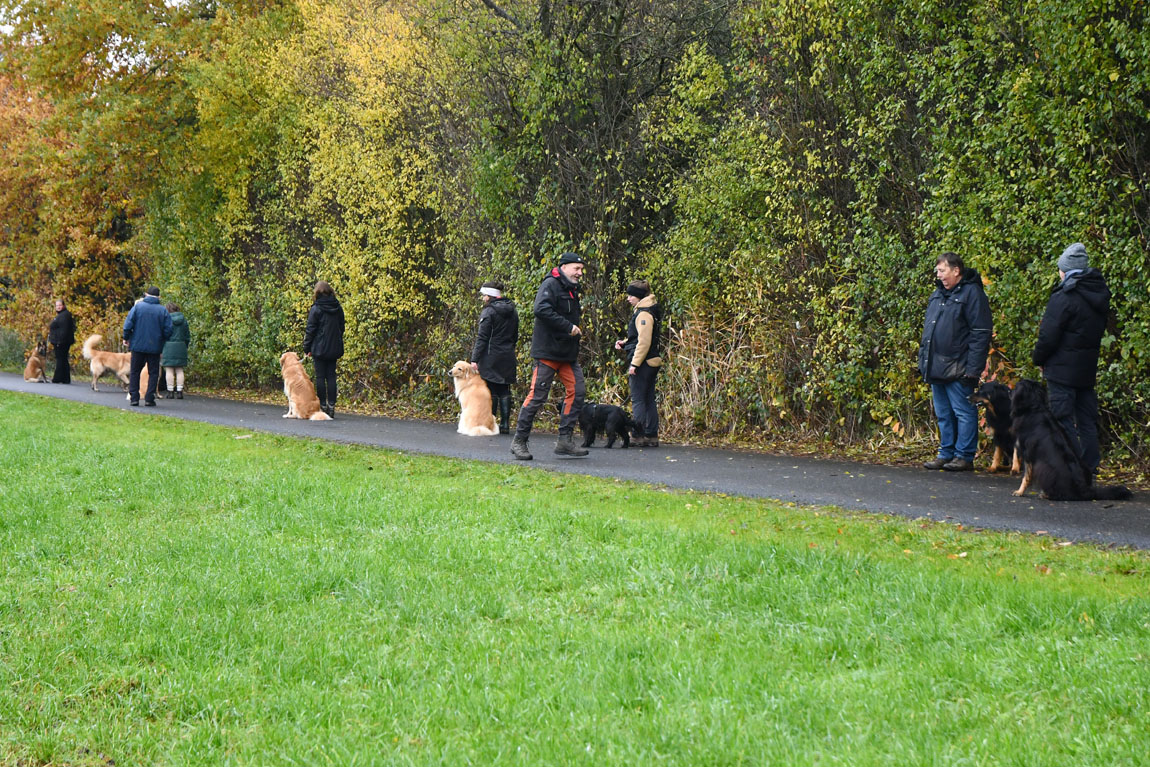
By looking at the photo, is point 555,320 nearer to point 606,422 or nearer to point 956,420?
point 606,422

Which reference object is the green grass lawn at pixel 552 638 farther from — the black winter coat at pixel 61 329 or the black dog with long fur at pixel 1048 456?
the black winter coat at pixel 61 329

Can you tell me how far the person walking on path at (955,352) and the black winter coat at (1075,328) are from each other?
0.95 meters

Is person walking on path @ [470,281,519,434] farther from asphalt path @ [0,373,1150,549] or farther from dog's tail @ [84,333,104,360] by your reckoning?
dog's tail @ [84,333,104,360]

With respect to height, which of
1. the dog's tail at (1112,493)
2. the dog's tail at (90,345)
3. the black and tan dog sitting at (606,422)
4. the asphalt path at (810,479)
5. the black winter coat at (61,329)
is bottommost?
the asphalt path at (810,479)

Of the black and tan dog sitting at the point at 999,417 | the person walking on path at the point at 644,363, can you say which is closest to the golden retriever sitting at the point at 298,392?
the person walking on path at the point at 644,363

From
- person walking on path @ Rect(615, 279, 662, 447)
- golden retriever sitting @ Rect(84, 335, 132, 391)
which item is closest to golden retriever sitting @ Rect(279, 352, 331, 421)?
person walking on path @ Rect(615, 279, 662, 447)

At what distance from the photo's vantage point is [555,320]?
435 inches

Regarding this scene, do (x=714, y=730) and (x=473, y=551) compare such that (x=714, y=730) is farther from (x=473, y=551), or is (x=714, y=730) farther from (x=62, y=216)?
(x=62, y=216)

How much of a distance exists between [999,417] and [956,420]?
3.09 feet

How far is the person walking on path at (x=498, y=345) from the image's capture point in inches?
560

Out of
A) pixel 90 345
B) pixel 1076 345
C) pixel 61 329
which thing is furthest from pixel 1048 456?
pixel 61 329

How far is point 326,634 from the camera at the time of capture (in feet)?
15.5

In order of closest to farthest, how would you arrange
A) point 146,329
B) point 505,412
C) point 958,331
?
point 958,331, point 505,412, point 146,329

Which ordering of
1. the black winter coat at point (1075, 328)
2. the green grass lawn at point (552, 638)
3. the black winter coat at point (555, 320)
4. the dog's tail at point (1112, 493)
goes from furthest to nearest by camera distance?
1. the black winter coat at point (555, 320)
2. the black winter coat at point (1075, 328)
3. the dog's tail at point (1112, 493)
4. the green grass lawn at point (552, 638)
